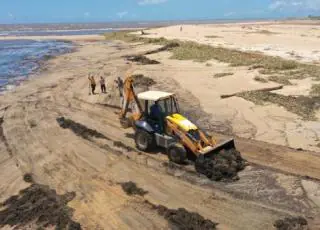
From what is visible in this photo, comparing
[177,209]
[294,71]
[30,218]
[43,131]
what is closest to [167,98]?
[177,209]

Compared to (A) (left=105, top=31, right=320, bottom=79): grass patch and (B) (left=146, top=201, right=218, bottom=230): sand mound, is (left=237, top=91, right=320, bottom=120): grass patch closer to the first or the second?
(A) (left=105, top=31, right=320, bottom=79): grass patch

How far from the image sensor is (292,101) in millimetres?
23203

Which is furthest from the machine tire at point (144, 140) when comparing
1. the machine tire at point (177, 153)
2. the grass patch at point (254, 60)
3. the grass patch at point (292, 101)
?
the grass patch at point (254, 60)

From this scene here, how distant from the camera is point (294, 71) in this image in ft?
104

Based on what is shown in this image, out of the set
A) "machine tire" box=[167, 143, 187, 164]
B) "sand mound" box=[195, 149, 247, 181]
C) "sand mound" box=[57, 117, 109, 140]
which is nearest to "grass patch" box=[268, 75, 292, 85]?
"sand mound" box=[57, 117, 109, 140]

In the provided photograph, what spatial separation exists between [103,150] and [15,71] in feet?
90.6

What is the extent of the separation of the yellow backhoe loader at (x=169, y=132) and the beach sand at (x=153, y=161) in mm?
542

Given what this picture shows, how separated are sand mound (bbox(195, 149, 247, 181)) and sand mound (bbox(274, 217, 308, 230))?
2.87 metres

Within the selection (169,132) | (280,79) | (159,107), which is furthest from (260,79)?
(169,132)

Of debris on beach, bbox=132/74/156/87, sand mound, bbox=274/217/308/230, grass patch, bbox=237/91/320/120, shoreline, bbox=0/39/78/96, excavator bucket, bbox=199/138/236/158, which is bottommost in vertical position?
shoreline, bbox=0/39/78/96

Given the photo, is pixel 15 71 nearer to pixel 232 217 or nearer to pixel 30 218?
pixel 30 218

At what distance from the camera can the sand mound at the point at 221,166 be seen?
13625mm

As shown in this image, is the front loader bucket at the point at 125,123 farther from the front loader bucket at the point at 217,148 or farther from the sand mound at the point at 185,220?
the sand mound at the point at 185,220

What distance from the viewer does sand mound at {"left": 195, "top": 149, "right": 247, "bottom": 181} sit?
13.6 m
